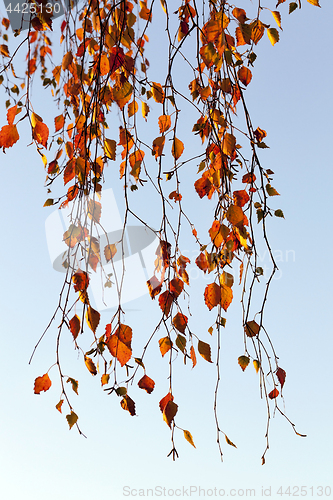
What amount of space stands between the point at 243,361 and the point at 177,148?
388mm

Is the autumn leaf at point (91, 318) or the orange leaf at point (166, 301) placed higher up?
the orange leaf at point (166, 301)

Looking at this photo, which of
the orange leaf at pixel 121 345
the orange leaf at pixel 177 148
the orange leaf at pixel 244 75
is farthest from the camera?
the orange leaf at pixel 244 75

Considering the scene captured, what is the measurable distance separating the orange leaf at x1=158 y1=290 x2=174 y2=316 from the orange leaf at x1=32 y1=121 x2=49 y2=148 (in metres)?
0.32

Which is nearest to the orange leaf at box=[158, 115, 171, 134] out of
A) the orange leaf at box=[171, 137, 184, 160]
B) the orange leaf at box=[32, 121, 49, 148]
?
the orange leaf at box=[171, 137, 184, 160]

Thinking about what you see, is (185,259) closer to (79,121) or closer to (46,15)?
Result: (79,121)

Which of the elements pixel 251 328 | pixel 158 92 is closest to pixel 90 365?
pixel 251 328

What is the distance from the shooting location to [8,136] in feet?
2.16

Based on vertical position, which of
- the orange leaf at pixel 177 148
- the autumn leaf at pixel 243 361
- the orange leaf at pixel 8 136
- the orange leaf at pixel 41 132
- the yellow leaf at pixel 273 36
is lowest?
the autumn leaf at pixel 243 361

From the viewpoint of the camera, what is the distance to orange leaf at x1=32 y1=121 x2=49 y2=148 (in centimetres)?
70

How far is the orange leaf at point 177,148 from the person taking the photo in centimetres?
72

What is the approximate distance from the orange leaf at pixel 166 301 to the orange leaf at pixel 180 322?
0.10ft

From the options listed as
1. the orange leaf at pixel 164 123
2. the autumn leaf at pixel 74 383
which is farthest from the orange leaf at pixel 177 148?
the autumn leaf at pixel 74 383

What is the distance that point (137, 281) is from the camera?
233cm

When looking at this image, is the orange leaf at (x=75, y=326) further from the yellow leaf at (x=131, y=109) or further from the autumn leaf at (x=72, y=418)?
the yellow leaf at (x=131, y=109)
